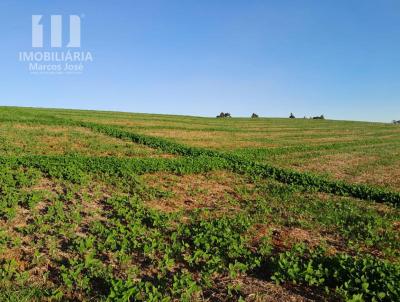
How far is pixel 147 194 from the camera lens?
45.5 feet

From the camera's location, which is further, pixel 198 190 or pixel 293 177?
pixel 293 177

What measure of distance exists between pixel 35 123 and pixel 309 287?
38.4 m

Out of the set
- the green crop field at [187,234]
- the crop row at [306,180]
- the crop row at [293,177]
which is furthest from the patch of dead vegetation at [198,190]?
the crop row at [306,180]

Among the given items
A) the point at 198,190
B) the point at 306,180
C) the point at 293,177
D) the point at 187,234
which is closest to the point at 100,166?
the point at 198,190

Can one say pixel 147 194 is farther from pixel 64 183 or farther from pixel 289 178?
pixel 289 178

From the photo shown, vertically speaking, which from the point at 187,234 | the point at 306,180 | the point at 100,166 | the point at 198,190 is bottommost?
the point at 187,234

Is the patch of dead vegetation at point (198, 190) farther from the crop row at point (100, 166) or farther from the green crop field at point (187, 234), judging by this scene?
the crop row at point (100, 166)

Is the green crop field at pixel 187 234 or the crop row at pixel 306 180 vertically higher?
the crop row at pixel 306 180

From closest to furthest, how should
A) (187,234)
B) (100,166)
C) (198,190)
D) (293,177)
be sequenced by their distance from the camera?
1. (187,234)
2. (198,190)
3. (100,166)
4. (293,177)

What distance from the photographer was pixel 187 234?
10.2 m

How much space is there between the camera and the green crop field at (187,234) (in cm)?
748

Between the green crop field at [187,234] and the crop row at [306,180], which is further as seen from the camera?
the crop row at [306,180]

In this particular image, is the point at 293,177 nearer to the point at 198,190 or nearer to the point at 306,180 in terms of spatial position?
the point at 306,180

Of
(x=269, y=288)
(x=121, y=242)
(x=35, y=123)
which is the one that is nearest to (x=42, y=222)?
(x=121, y=242)
